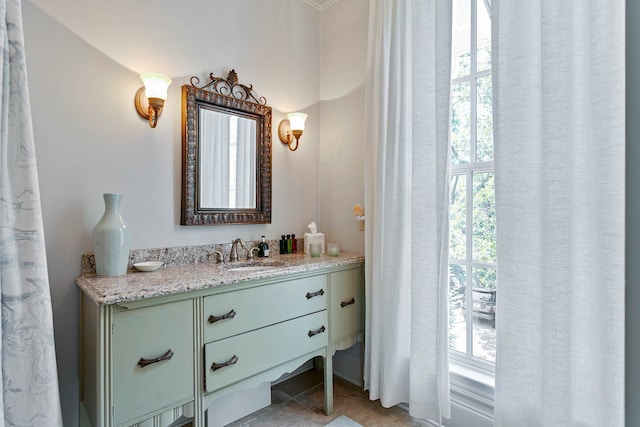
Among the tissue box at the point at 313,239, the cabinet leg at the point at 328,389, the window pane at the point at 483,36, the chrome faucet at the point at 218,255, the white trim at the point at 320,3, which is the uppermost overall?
the white trim at the point at 320,3

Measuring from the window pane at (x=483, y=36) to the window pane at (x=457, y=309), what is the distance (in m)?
1.15

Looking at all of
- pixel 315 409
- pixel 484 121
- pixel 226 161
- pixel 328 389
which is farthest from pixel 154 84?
pixel 315 409

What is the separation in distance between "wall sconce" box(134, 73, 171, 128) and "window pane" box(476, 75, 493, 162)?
1.71 metres

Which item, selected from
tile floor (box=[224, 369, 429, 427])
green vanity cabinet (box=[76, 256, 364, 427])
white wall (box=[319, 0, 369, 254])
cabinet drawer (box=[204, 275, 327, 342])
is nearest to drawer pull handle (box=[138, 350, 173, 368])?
green vanity cabinet (box=[76, 256, 364, 427])

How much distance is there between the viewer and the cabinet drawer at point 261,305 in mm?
1559

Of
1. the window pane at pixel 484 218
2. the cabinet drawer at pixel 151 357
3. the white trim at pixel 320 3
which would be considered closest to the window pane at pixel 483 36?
the window pane at pixel 484 218

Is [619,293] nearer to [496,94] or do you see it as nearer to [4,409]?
[496,94]

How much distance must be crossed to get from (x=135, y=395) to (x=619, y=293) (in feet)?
6.22

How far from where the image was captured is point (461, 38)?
195 centimetres

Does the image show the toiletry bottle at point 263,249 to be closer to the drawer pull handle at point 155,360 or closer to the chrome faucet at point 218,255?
the chrome faucet at point 218,255

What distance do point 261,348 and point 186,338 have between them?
0.41m

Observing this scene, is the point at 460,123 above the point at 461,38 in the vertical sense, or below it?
below

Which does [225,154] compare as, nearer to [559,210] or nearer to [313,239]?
[313,239]

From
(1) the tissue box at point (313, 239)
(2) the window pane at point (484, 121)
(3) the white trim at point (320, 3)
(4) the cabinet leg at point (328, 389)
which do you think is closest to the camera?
(2) the window pane at point (484, 121)
